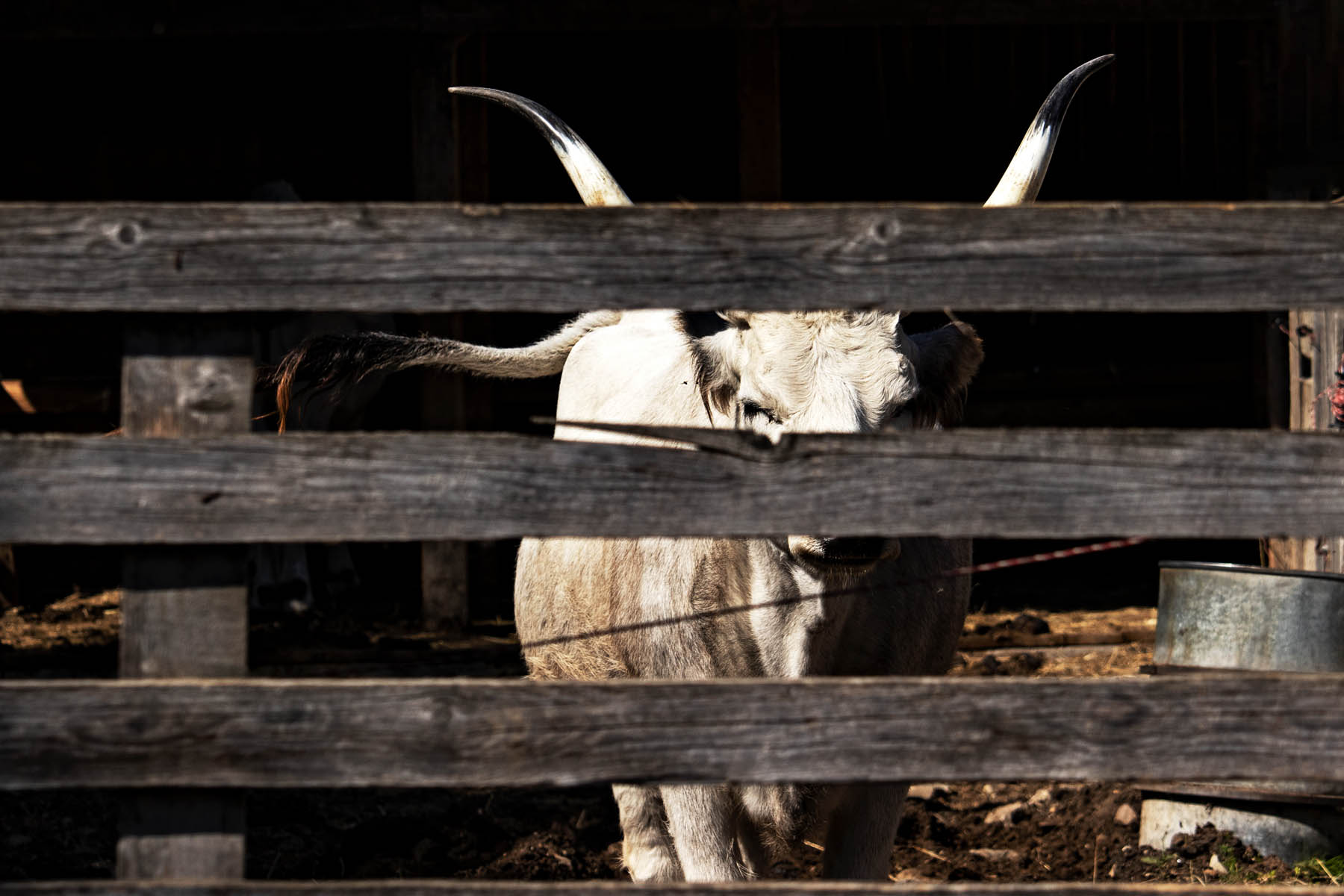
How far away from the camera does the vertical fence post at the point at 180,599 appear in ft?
6.48

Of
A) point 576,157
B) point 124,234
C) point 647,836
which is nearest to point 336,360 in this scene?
point 576,157

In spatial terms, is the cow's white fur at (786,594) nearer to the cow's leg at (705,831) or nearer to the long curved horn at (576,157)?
the cow's leg at (705,831)

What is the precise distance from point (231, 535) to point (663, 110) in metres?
7.99

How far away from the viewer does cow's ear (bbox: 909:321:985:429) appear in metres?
Result: 3.21

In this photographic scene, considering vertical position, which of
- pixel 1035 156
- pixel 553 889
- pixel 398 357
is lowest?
pixel 553 889

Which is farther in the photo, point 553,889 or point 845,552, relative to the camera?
point 845,552

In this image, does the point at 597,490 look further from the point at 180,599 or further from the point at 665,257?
the point at 180,599

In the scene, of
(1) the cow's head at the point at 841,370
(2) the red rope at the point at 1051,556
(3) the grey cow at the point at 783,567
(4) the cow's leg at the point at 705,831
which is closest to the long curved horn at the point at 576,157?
(3) the grey cow at the point at 783,567

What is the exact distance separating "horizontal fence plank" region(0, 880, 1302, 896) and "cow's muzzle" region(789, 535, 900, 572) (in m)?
0.78

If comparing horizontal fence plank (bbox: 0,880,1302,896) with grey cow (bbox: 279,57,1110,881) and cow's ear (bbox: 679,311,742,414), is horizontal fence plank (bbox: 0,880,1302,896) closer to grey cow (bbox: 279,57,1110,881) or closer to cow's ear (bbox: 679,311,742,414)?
grey cow (bbox: 279,57,1110,881)

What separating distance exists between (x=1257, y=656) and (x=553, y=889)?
3069 mm

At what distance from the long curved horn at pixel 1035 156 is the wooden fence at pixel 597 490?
52.6 inches

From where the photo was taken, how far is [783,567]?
3.13m

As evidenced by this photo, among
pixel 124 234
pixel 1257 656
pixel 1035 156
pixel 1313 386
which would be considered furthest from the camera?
pixel 1313 386
